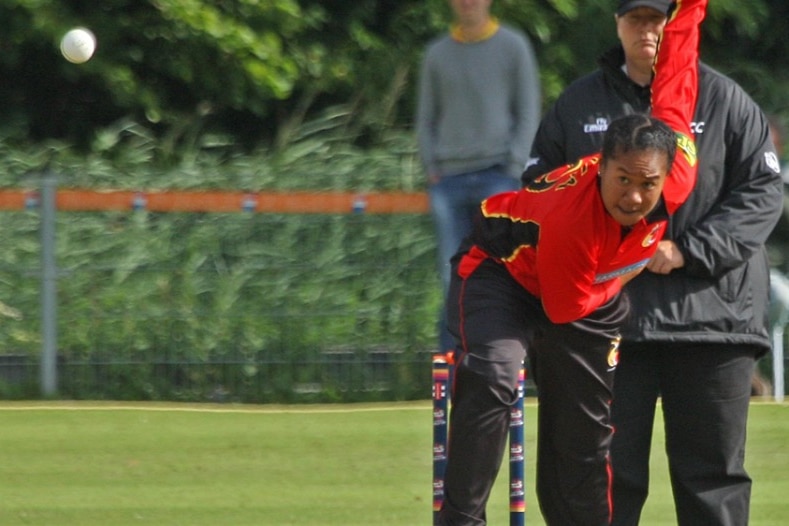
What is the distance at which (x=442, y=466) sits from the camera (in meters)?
5.66

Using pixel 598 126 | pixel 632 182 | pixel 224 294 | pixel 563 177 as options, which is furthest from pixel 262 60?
pixel 632 182

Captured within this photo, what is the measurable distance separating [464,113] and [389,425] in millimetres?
1798

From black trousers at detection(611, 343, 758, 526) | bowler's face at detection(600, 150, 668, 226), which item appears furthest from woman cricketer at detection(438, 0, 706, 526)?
black trousers at detection(611, 343, 758, 526)

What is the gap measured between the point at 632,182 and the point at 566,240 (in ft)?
0.85

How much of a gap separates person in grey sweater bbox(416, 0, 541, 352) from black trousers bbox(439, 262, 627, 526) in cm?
317

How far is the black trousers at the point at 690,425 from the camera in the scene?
5.51 m

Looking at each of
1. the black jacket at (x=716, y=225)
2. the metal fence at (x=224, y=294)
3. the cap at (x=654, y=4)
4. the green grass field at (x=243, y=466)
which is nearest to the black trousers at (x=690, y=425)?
the black jacket at (x=716, y=225)

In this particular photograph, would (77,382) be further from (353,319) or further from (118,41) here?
(118,41)

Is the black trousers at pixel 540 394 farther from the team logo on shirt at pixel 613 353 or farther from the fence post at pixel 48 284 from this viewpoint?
the fence post at pixel 48 284

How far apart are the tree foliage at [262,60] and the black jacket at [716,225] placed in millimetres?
8457

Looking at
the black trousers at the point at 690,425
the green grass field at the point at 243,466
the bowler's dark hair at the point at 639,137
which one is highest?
the bowler's dark hair at the point at 639,137

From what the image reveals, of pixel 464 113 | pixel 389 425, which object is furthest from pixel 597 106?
pixel 389 425

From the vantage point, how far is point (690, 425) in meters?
5.55

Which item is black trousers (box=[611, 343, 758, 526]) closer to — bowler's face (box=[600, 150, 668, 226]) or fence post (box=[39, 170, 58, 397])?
bowler's face (box=[600, 150, 668, 226])
